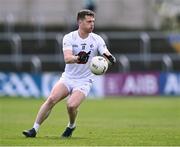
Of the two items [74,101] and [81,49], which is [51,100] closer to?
[74,101]

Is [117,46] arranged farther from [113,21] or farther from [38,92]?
[38,92]

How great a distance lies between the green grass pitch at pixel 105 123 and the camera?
1747 centimetres

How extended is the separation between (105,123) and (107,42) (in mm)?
19380

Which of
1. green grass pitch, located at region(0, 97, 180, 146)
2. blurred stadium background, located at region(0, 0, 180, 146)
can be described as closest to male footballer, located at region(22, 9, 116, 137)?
green grass pitch, located at region(0, 97, 180, 146)

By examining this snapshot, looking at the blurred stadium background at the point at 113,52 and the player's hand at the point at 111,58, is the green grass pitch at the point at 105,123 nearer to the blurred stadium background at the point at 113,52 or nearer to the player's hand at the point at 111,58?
the blurred stadium background at the point at 113,52

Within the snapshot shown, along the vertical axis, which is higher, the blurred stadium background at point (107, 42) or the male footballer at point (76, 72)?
the male footballer at point (76, 72)

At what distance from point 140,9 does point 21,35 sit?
290 inches

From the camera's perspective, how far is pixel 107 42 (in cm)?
4350

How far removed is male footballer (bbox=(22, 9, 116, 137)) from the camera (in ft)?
59.6

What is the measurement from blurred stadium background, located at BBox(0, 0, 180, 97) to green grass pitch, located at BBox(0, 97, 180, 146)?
A: 1.55m

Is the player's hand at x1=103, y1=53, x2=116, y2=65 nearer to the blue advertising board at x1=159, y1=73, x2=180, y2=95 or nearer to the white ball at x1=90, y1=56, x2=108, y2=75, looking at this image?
the white ball at x1=90, y1=56, x2=108, y2=75

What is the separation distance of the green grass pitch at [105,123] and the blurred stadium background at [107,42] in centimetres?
155

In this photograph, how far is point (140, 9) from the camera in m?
47.2

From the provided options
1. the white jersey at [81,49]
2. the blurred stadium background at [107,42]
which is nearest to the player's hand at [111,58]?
the white jersey at [81,49]
